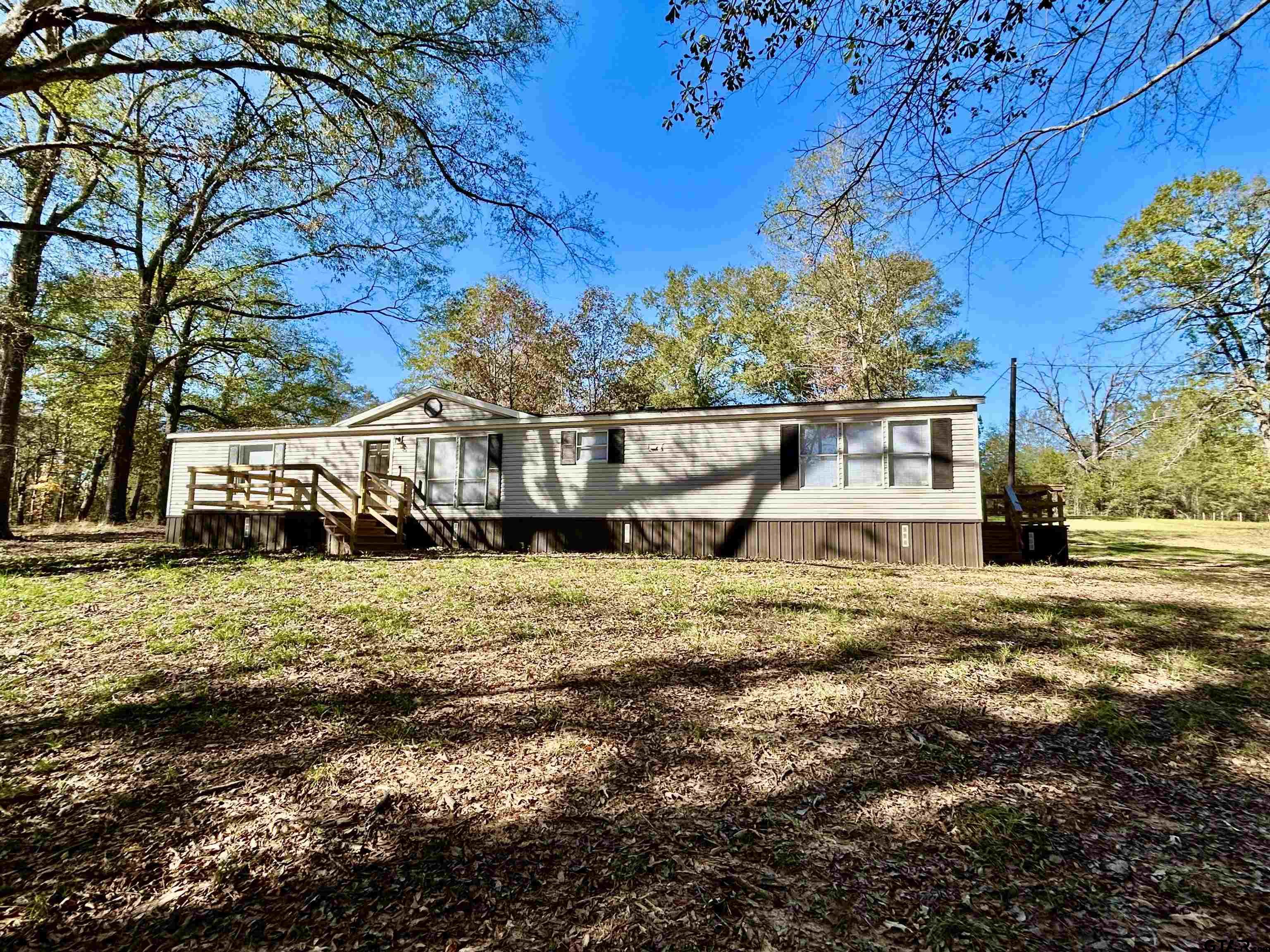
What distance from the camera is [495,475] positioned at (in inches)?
502

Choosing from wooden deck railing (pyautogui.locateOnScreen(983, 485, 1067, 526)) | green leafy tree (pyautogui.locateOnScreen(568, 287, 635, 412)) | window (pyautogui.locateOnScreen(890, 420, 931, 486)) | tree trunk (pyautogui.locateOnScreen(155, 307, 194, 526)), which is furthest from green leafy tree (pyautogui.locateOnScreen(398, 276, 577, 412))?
wooden deck railing (pyautogui.locateOnScreen(983, 485, 1067, 526))

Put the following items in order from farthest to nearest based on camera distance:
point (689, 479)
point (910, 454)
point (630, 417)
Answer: point (630, 417) → point (689, 479) → point (910, 454)

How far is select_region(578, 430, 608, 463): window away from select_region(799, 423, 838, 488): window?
14.0ft

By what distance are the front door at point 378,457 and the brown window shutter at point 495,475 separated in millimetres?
3069

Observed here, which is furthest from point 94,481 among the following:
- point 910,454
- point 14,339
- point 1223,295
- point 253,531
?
point 1223,295

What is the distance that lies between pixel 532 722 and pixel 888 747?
1.95 meters

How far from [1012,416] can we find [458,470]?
58.5 feet

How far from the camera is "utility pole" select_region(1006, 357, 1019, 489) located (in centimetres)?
1569

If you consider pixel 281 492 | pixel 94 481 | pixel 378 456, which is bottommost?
pixel 281 492

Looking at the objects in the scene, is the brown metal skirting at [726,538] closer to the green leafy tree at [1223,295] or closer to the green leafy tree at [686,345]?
the green leafy tree at [1223,295]

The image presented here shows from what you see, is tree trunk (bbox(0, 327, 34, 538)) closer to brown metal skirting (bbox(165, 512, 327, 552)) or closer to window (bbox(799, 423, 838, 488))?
brown metal skirting (bbox(165, 512, 327, 552))

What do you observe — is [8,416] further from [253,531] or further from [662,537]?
[662,537]

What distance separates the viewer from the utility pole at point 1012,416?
1569 centimetres

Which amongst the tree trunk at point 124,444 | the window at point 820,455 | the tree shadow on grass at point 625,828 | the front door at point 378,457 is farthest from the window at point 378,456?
the tree shadow on grass at point 625,828
